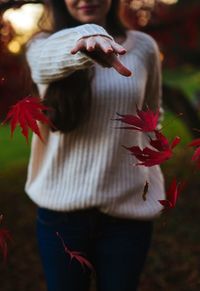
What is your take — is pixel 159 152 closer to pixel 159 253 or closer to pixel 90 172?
pixel 90 172

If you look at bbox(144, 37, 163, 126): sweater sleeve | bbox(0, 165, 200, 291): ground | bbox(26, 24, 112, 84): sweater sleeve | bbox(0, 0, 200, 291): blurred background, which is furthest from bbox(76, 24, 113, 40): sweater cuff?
bbox(0, 165, 200, 291): ground

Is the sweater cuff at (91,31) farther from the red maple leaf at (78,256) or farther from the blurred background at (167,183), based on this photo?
the blurred background at (167,183)

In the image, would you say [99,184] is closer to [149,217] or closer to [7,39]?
[149,217]

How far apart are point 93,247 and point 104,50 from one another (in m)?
0.69

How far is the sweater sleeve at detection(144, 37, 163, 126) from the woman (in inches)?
1.8

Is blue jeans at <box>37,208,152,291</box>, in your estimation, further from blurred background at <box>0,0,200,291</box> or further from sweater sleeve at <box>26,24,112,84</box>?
blurred background at <box>0,0,200,291</box>

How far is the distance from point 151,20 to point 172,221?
134 cm

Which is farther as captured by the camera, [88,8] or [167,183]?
[167,183]

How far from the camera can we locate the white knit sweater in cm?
151

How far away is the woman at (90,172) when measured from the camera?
150 cm

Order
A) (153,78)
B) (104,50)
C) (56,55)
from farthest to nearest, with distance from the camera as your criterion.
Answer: (153,78) < (56,55) < (104,50)

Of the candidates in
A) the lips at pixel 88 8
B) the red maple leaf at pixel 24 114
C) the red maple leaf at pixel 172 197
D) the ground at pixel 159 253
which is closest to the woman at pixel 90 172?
the lips at pixel 88 8

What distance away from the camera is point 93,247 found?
1568 millimetres

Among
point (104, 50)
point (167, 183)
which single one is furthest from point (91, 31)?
point (167, 183)
